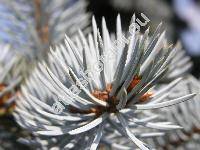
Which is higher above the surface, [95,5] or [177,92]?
[95,5]

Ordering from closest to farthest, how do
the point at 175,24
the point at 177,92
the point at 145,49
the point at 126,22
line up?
1. the point at 145,49
2. the point at 177,92
3. the point at 126,22
4. the point at 175,24

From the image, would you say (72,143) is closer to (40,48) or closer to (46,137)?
(46,137)

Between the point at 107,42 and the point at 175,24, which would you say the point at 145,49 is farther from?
the point at 175,24

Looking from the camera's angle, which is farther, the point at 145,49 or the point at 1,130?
the point at 1,130

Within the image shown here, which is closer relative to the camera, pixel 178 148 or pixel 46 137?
pixel 46 137

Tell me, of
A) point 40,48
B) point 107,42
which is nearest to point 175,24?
point 40,48

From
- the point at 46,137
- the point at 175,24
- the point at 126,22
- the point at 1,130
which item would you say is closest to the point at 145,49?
the point at 46,137

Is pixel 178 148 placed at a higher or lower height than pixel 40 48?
lower

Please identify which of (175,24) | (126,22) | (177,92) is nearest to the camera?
(177,92)

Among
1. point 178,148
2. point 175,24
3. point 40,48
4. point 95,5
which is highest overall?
point 95,5
